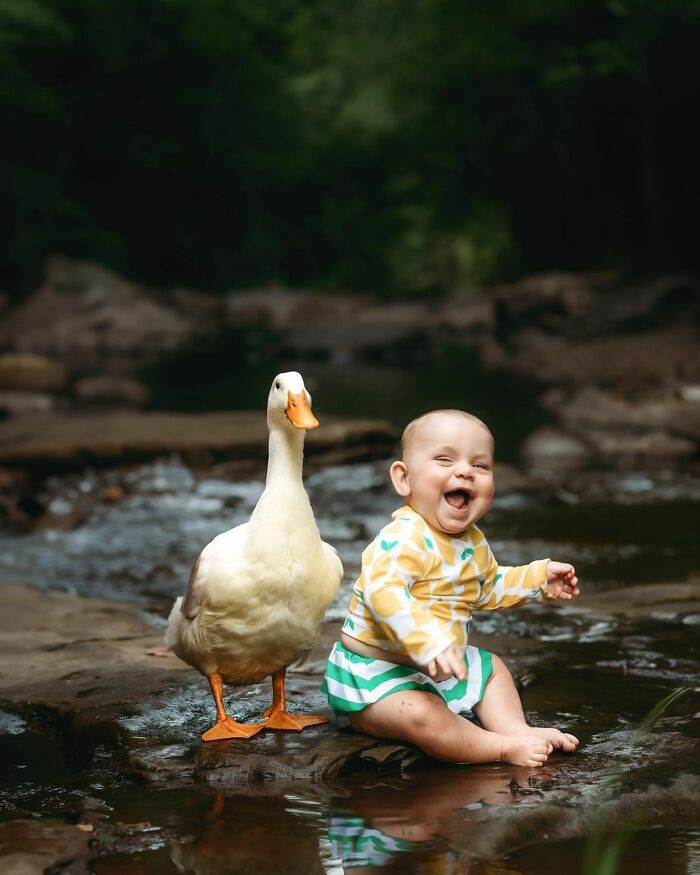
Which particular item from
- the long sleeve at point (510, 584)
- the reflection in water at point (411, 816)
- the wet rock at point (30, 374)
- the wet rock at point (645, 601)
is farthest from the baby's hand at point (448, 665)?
the wet rock at point (30, 374)

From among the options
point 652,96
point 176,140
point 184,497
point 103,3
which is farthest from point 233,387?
point 176,140

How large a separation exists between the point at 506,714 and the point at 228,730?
0.70 metres

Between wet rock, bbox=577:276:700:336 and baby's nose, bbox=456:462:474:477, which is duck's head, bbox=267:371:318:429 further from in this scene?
wet rock, bbox=577:276:700:336

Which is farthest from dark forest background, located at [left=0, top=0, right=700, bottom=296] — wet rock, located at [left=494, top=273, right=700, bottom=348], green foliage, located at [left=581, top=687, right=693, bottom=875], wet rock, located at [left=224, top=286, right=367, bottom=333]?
green foliage, located at [left=581, top=687, right=693, bottom=875]

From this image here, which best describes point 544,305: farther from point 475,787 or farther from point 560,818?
point 560,818

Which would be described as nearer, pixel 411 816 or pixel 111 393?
pixel 411 816

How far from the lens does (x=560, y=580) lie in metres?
3.15

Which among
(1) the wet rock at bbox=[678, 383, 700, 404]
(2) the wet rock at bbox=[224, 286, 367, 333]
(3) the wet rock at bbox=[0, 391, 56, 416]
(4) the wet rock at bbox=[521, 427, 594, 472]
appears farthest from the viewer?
(2) the wet rock at bbox=[224, 286, 367, 333]

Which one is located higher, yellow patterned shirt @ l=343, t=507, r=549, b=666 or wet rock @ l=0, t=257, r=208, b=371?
wet rock @ l=0, t=257, r=208, b=371

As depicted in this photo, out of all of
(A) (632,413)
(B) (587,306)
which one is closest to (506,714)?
(A) (632,413)

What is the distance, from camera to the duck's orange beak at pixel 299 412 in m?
3.10

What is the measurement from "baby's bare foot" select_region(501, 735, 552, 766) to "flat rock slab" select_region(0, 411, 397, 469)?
581 centimetres

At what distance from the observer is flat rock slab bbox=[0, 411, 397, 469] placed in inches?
332

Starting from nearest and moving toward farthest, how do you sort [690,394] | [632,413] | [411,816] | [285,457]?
1. [411,816]
2. [285,457]
3. [632,413]
4. [690,394]
